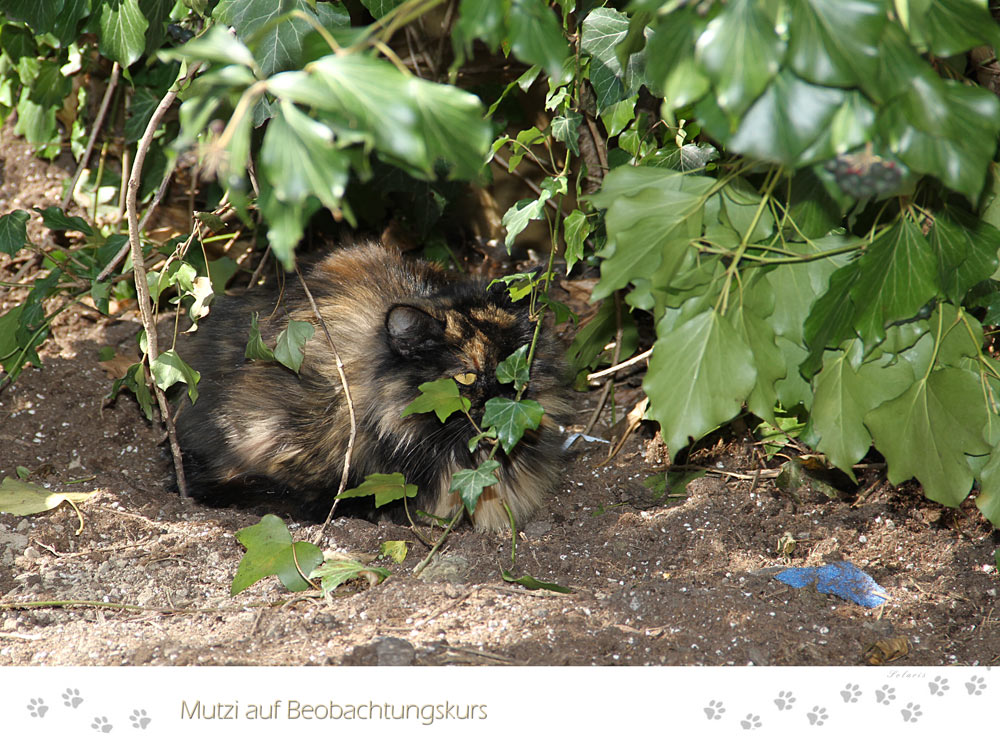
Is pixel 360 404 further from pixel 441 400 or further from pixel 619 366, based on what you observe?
pixel 619 366

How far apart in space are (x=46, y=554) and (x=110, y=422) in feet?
2.87

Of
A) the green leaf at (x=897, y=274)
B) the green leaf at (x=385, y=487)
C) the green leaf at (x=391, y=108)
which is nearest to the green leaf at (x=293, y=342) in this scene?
the green leaf at (x=385, y=487)

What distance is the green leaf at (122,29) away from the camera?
2488 millimetres

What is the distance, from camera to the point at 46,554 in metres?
2.35

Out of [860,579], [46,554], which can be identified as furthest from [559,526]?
[46,554]

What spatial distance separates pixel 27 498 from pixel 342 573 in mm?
1012

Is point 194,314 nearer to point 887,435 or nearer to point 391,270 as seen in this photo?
point 391,270

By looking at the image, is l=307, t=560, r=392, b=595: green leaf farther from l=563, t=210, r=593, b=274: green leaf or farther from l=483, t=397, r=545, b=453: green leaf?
l=563, t=210, r=593, b=274: green leaf

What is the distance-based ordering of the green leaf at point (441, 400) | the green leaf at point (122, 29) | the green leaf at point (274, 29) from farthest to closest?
the green leaf at point (122, 29)
the green leaf at point (441, 400)
the green leaf at point (274, 29)

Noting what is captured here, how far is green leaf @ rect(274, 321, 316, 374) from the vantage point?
91.7 inches
